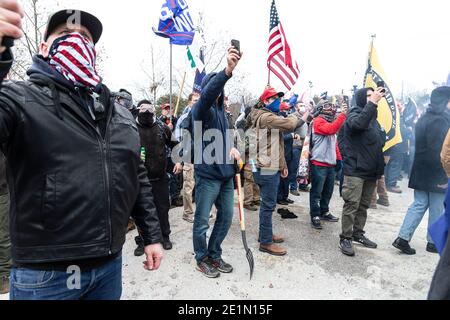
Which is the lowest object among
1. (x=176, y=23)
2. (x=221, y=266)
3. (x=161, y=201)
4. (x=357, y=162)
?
(x=221, y=266)

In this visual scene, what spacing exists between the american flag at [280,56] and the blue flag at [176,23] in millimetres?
2630

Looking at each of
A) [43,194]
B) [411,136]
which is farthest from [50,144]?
[411,136]

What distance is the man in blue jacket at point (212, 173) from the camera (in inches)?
136

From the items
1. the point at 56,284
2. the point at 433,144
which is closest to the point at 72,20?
the point at 56,284

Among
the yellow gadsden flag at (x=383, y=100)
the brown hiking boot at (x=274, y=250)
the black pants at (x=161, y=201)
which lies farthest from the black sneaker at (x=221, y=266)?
the yellow gadsden flag at (x=383, y=100)

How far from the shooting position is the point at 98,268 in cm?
167

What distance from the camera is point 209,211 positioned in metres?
3.59

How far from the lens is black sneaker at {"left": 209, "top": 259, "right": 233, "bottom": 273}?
3701 mm

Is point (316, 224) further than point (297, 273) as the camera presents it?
Yes

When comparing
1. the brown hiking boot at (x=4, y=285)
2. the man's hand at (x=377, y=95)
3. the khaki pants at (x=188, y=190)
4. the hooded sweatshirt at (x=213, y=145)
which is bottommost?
the brown hiking boot at (x=4, y=285)

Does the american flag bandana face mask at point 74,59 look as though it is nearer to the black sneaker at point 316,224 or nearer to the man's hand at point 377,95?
the man's hand at point 377,95

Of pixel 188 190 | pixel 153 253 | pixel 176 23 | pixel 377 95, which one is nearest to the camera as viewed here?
pixel 153 253

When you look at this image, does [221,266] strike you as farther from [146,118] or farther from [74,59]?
[74,59]

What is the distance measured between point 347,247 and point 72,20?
4.12 m
